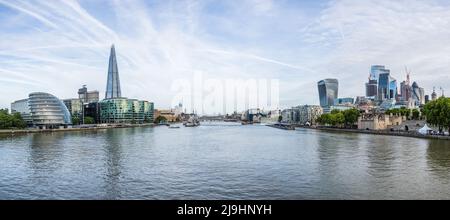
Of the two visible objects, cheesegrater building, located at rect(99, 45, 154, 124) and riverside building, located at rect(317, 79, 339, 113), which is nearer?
cheesegrater building, located at rect(99, 45, 154, 124)

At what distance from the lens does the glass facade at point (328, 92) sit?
8644cm

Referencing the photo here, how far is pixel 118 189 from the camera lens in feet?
25.9

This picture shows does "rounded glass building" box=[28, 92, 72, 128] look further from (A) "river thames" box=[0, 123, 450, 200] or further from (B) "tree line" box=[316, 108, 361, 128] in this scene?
(A) "river thames" box=[0, 123, 450, 200]

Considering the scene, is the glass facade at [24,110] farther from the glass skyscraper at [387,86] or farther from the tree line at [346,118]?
the glass skyscraper at [387,86]

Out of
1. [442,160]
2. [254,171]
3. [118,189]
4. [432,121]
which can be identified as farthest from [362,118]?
[118,189]

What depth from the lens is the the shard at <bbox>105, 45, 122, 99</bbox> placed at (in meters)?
92.0

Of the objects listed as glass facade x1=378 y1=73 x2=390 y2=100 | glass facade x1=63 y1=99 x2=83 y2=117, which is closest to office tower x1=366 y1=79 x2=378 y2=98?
glass facade x1=378 y1=73 x2=390 y2=100

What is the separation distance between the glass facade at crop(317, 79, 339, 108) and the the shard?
4821cm

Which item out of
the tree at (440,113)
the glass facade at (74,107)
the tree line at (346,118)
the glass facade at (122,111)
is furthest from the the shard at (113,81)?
the tree at (440,113)

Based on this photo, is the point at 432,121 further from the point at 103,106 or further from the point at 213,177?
the point at 103,106

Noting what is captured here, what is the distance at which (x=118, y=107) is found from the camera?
78688 millimetres

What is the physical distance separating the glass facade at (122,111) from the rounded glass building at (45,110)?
81.5 ft

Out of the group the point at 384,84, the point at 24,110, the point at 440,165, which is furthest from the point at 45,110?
the point at 384,84
